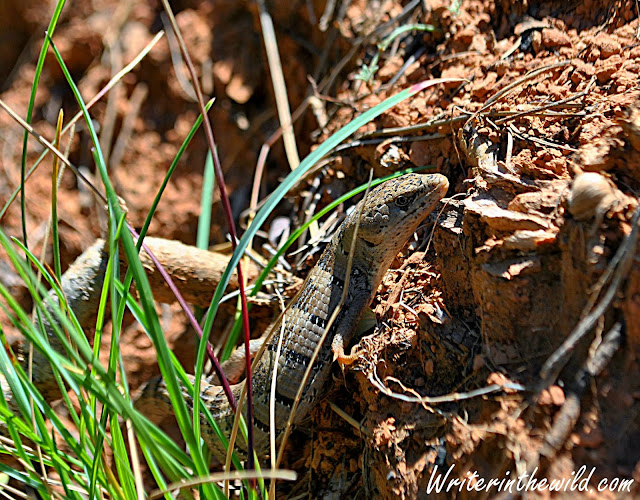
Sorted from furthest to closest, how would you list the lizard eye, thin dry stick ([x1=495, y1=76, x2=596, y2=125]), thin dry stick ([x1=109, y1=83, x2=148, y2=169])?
thin dry stick ([x1=109, y1=83, x2=148, y2=169])
the lizard eye
thin dry stick ([x1=495, y1=76, x2=596, y2=125])

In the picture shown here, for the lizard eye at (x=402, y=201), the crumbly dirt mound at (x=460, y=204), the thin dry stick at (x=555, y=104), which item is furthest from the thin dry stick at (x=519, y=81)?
the lizard eye at (x=402, y=201)

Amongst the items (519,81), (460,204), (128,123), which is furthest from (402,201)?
(128,123)

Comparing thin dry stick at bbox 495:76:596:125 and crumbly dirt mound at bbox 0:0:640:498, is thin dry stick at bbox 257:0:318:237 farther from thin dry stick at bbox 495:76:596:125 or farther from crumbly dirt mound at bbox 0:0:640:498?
thin dry stick at bbox 495:76:596:125

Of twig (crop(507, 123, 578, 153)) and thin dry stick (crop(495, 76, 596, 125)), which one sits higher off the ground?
thin dry stick (crop(495, 76, 596, 125))

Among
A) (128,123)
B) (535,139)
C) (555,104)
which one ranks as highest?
(555,104)

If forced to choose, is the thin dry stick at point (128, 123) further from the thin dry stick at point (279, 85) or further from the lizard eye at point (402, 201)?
the lizard eye at point (402, 201)

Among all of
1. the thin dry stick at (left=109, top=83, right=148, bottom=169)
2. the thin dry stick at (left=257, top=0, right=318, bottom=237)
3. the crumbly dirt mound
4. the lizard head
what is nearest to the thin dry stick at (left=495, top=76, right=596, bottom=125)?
the crumbly dirt mound

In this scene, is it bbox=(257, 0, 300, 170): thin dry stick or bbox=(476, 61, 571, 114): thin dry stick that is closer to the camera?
bbox=(476, 61, 571, 114): thin dry stick

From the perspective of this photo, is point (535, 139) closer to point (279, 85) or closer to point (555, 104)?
point (555, 104)

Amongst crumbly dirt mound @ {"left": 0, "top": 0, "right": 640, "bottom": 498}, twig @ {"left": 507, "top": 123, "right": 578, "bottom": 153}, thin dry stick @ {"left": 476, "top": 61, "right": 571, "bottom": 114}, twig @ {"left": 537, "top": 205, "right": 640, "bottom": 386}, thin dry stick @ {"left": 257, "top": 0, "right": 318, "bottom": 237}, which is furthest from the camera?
thin dry stick @ {"left": 257, "top": 0, "right": 318, "bottom": 237}
